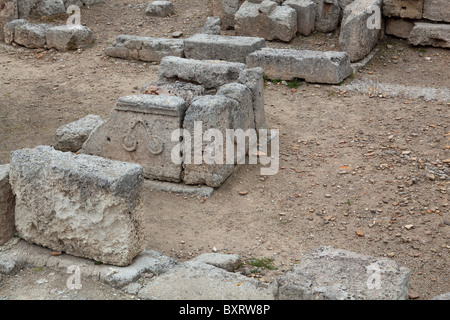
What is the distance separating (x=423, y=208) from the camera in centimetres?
635

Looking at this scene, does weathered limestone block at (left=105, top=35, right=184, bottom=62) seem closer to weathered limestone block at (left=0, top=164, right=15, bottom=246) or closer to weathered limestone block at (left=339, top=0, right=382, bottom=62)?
weathered limestone block at (left=339, top=0, right=382, bottom=62)

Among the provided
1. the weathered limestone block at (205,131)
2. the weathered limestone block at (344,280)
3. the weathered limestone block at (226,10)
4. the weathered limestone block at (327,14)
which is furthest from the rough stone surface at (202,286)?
the weathered limestone block at (226,10)

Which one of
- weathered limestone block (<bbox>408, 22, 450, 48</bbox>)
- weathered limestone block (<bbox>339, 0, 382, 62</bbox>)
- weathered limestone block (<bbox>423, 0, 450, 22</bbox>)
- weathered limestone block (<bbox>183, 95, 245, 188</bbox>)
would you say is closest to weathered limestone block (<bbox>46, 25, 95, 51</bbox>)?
weathered limestone block (<bbox>339, 0, 382, 62</bbox>)

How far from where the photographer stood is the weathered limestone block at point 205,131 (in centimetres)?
675

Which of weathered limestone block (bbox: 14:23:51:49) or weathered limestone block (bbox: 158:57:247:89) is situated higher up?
weathered limestone block (bbox: 158:57:247:89)

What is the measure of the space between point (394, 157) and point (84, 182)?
417 centimetres

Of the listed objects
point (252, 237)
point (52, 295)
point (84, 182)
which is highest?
point (84, 182)

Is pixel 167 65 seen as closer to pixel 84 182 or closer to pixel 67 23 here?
pixel 84 182

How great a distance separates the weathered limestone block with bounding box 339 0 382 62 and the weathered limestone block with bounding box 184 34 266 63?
54.4 inches

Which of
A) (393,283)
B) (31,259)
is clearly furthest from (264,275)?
(31,259)

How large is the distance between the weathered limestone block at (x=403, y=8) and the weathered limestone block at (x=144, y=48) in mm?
3677

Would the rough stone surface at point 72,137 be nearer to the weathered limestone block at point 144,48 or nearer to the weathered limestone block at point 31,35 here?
the weathered limestone block at point 144,48

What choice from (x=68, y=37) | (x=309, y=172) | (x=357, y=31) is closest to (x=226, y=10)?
(x=357, y=31)

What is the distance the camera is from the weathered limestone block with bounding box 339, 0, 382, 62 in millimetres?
10125
